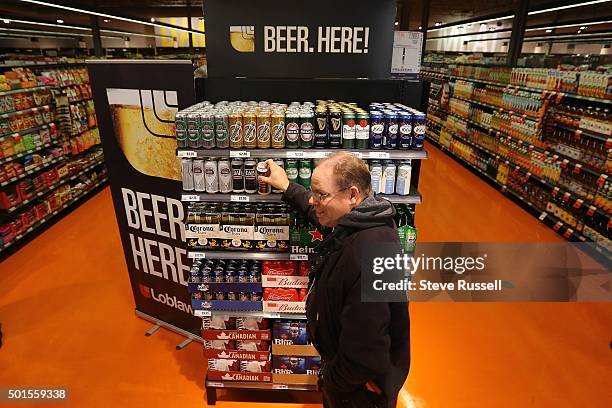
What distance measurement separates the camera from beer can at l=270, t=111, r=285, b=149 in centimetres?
238

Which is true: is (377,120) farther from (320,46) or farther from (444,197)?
(444,197)

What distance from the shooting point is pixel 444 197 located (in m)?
7.56

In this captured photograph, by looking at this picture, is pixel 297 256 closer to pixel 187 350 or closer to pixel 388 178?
pixel 388 178

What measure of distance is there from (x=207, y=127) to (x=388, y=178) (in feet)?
3.78

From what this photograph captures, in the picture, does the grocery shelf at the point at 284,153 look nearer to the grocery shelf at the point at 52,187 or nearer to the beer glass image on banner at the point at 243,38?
the beer glass image on banner at the point at 243,38

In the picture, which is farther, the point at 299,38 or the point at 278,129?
the point at 299,38

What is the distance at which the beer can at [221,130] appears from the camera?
237 cm

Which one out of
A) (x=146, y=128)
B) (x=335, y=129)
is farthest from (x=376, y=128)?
(x=146, y=128)

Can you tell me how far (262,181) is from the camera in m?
2.43

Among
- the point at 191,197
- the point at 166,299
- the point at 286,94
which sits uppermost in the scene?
the point at 286,94

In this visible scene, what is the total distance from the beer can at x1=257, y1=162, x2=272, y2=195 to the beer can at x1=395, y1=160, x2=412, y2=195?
0.82 metres

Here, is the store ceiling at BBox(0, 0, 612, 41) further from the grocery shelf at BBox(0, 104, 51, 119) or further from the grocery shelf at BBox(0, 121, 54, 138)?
the grocery shelf at BBox(0, 121, 54, 138)

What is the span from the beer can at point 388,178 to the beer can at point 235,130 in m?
0.90

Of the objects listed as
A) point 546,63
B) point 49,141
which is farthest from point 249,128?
point 546,63
